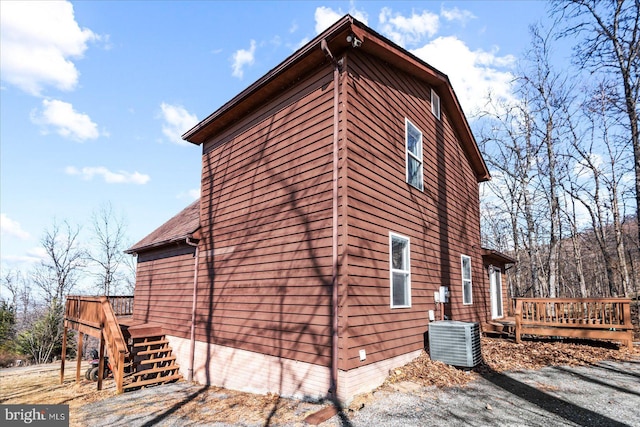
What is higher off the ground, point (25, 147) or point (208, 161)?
point (25, 147)

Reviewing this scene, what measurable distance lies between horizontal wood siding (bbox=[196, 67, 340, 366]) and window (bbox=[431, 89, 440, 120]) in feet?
13.9

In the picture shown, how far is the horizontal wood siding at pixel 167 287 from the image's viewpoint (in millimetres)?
9486

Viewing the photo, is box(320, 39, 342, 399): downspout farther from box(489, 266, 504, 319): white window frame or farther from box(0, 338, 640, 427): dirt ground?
box(489, 266, 504, 319): white window frame

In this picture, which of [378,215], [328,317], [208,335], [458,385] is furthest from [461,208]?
[208,335]

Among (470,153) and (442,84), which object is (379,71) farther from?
(470,153)

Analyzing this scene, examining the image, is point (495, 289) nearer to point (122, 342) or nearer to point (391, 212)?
point (391, 212)

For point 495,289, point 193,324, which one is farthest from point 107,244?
point 495,289

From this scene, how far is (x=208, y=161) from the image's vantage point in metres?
9.76

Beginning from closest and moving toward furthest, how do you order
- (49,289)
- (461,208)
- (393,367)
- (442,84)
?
1. (393,367)
2. (442,84)
3. (461,208)
4. (49,289)

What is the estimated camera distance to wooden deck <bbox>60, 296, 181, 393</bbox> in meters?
8.06

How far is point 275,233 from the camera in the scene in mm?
6828

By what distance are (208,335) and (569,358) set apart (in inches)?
313

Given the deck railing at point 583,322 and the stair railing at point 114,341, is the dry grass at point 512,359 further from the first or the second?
the stair railing at point 114,341

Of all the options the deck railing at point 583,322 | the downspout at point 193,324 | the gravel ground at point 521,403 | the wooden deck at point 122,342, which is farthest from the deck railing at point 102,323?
the deck railing at point 583,322
